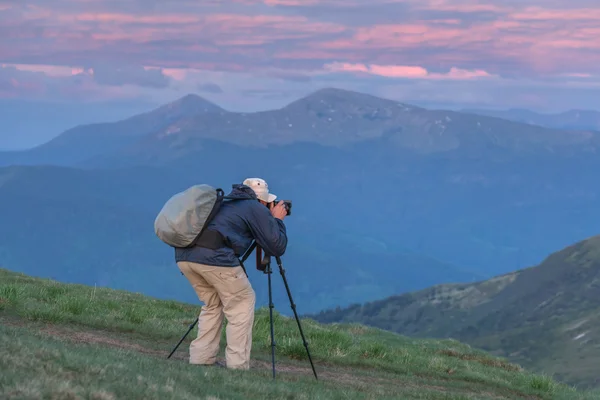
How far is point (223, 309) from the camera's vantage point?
544 inches

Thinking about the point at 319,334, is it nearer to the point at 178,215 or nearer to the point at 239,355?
the point at 239,355

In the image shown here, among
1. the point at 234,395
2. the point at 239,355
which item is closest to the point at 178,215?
the point at 239,355

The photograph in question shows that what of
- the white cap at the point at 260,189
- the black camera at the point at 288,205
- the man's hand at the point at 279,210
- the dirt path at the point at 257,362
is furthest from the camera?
the dirt path at the point at 257,362

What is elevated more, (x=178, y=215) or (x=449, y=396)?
(x=178, y=215)

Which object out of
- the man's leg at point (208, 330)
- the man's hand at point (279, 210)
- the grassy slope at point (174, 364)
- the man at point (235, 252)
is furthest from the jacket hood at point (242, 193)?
the grassy slope at point (174, 364)

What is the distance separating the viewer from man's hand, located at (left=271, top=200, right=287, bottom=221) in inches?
543

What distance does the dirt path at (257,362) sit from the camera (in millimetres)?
15711

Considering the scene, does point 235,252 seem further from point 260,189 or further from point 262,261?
point 260,189

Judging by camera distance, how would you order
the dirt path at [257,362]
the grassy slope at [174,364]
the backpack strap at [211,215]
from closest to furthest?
the grassy slope at [174,364], the backpack strap at [211,215], the dirt path at [257,362]

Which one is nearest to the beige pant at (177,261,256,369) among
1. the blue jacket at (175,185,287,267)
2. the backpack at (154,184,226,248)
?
the blue jacket at (175,185,287,267)

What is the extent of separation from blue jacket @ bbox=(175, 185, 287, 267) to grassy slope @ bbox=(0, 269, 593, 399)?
1.70 meters

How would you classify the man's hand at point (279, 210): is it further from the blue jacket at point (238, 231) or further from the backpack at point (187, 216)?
the backpack at point (187, 216)

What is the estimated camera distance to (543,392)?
18344mm

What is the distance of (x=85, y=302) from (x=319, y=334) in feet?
18.4
